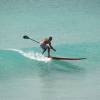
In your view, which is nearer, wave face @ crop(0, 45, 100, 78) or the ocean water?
the ocean water

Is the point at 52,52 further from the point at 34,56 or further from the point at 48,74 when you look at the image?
the point at 48,74

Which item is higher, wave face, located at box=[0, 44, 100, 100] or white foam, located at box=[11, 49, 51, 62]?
white foam, located at box=[11, 49, 51, 62]

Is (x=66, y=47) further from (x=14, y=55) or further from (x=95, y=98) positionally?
(x=95, y=98)

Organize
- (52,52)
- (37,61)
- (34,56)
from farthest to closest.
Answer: (52,52), (34,56), (37,61)

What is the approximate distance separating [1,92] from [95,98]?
6.77 ft

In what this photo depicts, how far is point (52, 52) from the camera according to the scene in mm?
11336

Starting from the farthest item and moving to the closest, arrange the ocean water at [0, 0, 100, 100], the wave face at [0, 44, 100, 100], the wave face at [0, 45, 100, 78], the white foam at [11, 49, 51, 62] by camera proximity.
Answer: the white foam at [11, 49, 51, 62], the wave face at [0, 45, 100, 78], the ocean water at [0, 0, 100, 100], the wave face at [0, 44, 100, 100]

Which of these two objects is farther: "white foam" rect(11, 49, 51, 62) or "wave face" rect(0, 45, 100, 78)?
"white foam" rect(11, 49, 51, 62)

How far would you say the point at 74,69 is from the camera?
10.2 metres

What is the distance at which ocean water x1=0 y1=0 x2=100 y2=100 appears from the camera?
9.12 meters

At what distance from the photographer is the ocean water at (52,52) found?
9122 millimetres

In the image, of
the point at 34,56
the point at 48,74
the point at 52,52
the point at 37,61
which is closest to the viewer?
the point at 48,74

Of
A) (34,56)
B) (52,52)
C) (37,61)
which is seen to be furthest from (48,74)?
(52,52)

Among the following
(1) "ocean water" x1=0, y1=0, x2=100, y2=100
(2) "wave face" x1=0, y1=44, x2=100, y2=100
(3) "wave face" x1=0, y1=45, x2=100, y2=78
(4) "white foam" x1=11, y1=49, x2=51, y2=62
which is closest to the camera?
(2) "wave face" x1=0, y1=44, x2=100, y2=100
